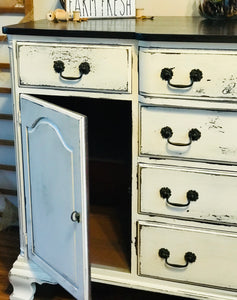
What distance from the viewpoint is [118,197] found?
6.82 feet

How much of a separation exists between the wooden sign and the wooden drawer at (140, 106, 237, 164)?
19.6 inches

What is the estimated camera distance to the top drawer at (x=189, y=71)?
134cm

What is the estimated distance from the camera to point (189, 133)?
1.43m

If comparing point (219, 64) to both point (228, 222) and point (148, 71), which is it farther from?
point (228, 222)

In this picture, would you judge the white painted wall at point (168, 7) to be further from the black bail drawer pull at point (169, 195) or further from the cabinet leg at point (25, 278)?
the cabinet leg at point (25, 278)

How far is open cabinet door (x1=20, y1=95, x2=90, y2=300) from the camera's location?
137 centimetres

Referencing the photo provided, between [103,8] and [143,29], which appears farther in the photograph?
[103,8]

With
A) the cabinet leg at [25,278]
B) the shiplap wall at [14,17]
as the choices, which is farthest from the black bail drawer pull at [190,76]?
the cabinet leg at [25,278]

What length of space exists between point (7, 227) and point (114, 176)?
2.03 feet

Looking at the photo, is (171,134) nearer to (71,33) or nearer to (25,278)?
(71,33)

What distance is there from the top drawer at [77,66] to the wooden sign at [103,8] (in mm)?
335

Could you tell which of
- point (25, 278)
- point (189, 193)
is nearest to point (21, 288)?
point (25, 278)

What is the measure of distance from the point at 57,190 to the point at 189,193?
384 mm

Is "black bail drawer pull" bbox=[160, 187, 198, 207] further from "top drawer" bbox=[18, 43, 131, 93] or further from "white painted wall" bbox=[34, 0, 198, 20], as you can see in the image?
"white painted wall" bbox=[34, 0, 198, 20]
